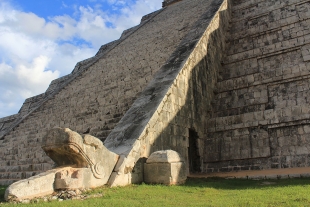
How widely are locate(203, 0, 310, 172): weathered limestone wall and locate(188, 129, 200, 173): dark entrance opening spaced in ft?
0.79

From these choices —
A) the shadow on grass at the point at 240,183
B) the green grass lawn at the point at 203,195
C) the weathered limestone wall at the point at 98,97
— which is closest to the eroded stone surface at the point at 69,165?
the green grass lawn at the point at 203,195

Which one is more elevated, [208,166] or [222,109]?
[222,109]

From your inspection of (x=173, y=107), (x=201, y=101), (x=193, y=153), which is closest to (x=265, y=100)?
(x=201, y=101)

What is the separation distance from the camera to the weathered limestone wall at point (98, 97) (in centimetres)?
909

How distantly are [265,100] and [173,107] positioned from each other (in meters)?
2.99

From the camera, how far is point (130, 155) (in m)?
6.09

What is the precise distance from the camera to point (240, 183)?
20.8ft

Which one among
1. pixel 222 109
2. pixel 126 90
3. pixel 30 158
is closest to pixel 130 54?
pixel 126 90

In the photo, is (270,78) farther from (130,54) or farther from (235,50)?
(130,54)

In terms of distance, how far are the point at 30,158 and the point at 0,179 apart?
1.00 m

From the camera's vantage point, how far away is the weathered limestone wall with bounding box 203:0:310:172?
806 centimetres

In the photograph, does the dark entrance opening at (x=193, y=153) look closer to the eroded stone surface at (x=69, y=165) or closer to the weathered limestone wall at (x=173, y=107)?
the weathered limestone wall at (x=173, y=107)

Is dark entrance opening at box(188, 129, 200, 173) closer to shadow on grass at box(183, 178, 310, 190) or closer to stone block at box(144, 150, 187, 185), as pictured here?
shadow on grass at box(183, 178, 310, 190)

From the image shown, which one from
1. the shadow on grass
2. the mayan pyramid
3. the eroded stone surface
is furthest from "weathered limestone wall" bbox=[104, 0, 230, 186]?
the shadow on grass
